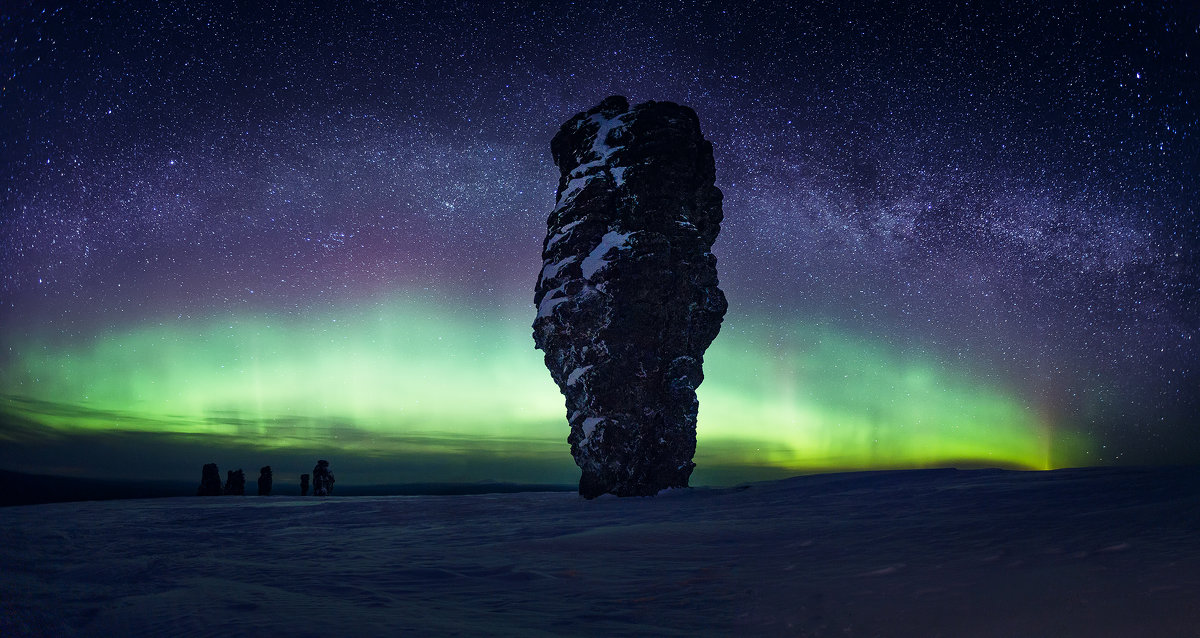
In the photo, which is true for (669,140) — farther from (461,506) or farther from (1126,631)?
(1126,631)

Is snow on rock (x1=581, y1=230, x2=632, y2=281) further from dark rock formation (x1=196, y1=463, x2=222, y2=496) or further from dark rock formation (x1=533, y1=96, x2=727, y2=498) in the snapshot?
dark rock formation (x1=196, y1=463, x2=222, y2=496)

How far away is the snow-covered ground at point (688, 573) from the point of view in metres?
4.76

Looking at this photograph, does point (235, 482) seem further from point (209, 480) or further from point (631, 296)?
point (631, 296)

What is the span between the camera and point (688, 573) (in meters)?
6.79

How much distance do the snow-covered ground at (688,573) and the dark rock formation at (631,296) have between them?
892 centimetres

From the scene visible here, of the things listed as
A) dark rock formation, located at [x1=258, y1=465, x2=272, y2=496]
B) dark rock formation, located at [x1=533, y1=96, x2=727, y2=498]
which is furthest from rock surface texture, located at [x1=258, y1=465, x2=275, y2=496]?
dark rock formation, located at [x1=533, y1=96, x2=727, y2=498]

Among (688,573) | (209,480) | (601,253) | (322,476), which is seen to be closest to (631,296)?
(601,253)

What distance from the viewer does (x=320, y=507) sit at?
17219mm

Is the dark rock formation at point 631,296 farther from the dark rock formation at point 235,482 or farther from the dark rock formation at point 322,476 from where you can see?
the dark rock formation at point 235,482

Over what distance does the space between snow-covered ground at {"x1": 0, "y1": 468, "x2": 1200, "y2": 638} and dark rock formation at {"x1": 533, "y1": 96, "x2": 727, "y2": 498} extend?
29.3ft

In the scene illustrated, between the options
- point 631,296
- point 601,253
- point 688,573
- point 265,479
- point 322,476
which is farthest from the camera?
point 265,479

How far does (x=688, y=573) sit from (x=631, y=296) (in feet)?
48.5

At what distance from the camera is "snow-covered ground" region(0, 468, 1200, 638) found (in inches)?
187

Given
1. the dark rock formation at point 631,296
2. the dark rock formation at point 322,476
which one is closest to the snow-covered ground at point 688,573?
the dark rock formation at point 631,296
